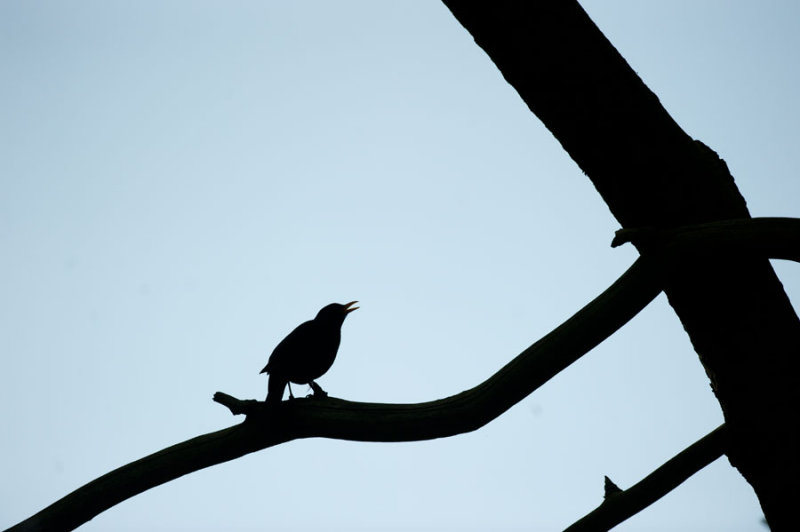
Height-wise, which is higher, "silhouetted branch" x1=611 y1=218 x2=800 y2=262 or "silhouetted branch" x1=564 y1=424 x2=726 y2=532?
"silhouetted branch" x1=611 y1=218 x2=800 y2=262

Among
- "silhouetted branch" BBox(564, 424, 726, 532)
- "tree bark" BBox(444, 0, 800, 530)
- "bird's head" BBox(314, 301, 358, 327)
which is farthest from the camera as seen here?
"bird's head" BBox(314, 301, 358, 327)

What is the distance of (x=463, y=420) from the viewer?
2.24 meters

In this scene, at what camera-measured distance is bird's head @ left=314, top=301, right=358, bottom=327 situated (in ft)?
17.3

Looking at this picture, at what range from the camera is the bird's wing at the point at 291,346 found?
13.8ft

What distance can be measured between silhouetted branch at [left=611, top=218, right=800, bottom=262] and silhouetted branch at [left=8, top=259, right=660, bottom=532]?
9 cm

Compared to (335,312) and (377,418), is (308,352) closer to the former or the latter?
(335,312)

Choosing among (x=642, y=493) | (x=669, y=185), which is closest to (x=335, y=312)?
(x=642, y=493)

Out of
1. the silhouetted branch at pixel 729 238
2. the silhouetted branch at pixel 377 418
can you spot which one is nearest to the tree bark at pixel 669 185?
the silhouetted branch at pixel 729 238

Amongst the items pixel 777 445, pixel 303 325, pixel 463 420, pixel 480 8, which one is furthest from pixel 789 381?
pixel 303 325

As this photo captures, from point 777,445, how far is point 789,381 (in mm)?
234

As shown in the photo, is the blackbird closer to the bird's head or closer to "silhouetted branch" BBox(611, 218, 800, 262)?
the bird's head

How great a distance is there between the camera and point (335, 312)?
5.52 meters

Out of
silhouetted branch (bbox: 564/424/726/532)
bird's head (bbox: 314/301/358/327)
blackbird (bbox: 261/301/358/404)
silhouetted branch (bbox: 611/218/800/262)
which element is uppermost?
bird's head (bbox: 314/301/358/327)

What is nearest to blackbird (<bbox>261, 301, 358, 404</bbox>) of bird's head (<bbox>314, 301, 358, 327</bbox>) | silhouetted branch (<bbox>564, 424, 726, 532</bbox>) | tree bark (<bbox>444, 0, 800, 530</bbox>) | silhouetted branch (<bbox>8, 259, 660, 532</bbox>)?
bird's head (<bbox>314, 301, 358, 327</bbox>)
